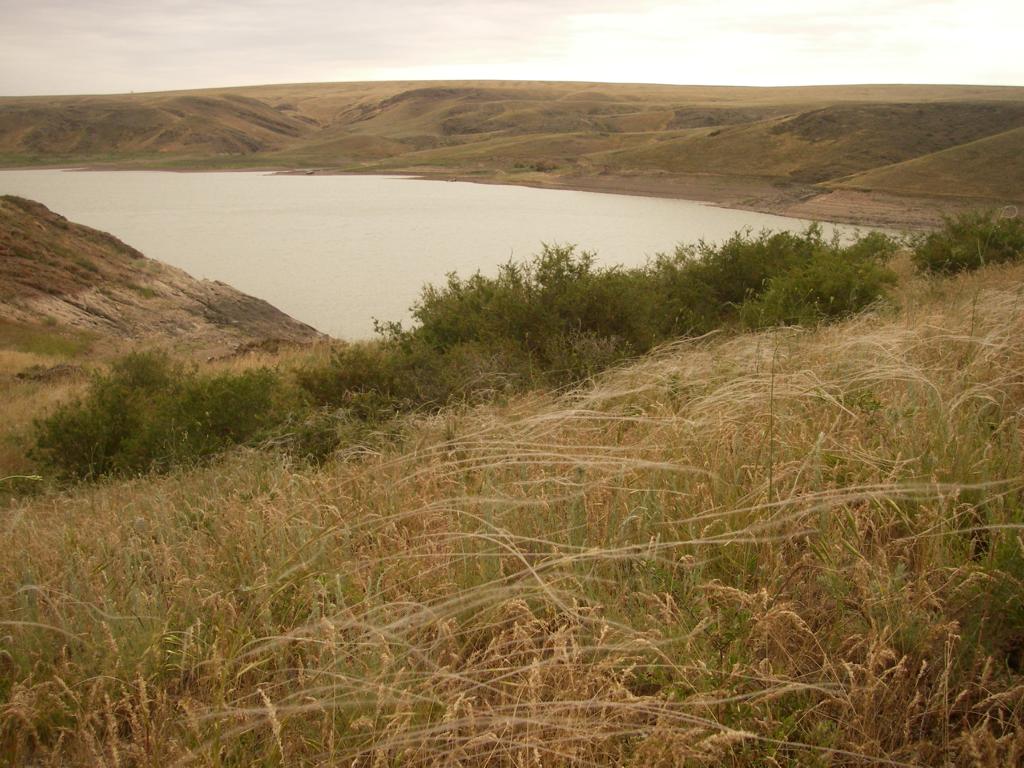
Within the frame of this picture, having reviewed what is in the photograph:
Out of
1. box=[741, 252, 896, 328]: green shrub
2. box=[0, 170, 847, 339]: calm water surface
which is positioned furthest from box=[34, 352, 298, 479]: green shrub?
box=[0, 170, 847, 339]: calm water surface

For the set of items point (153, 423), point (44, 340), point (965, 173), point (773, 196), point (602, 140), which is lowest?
point (153, 423)

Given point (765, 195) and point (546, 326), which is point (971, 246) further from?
point (765, 195)

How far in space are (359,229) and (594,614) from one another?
36.1 m

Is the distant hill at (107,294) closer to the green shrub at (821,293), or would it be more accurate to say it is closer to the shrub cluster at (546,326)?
the shrub cluster at (546,326)

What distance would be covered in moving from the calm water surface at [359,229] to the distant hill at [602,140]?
7.91 metres

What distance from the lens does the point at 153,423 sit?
8.67 meters

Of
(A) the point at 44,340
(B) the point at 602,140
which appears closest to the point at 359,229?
(A) the point at 44,340

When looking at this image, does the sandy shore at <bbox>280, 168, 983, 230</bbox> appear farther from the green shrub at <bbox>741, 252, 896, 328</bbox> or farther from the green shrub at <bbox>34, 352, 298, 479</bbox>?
the green shrub at <bbox>34, 352, 298, 479</bbox>

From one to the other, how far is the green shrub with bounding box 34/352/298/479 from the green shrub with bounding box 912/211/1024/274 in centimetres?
973

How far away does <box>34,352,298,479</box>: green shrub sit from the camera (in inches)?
324

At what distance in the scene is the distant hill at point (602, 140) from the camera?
44875 mm

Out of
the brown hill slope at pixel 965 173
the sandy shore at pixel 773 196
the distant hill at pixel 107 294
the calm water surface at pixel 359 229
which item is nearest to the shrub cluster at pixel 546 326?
the calm water surface at pixel 359 229

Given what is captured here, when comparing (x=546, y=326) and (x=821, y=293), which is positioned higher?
(x=821, y=293)

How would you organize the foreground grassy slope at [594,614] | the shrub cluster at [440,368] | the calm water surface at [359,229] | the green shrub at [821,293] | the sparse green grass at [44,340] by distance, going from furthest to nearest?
the calm water surface at [359,229], the sparse green grass at [44,340], the green shrub at [821,293], the shrub cluster at [440,368], the foreground grassy slope at [594,614]
